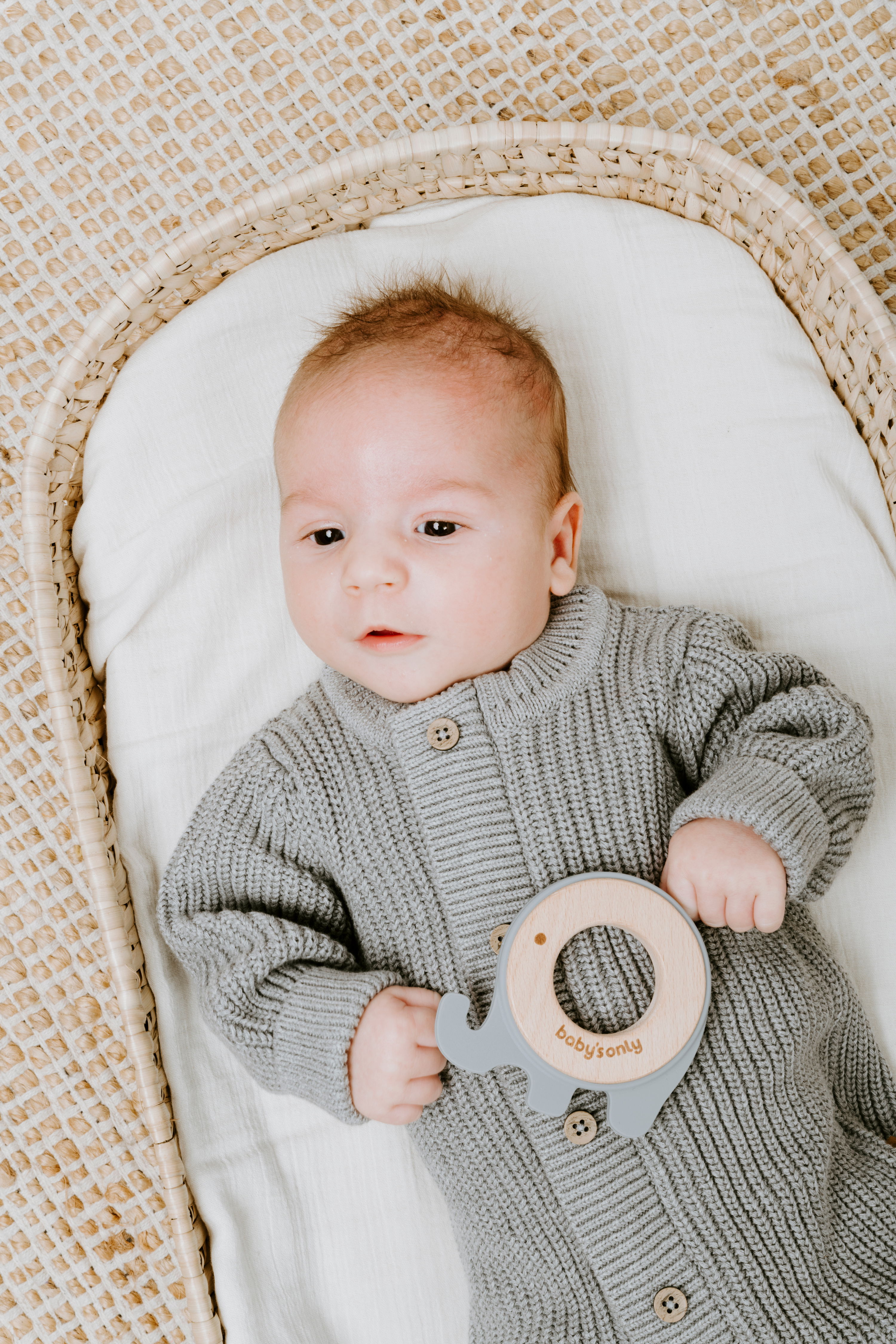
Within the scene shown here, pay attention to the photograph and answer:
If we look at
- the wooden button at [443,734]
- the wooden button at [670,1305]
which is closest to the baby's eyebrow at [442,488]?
the wooden button at [443,734]

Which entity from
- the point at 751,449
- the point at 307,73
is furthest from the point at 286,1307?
the point at 307,73

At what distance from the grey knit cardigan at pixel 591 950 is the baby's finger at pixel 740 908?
0.15 ft

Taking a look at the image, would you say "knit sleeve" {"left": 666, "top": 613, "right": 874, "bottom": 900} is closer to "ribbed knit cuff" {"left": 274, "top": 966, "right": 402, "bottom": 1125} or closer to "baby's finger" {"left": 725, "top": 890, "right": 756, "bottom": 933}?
"baby's finger" {"left": 725, "top": 890, "right": 756, "bottom": 933}

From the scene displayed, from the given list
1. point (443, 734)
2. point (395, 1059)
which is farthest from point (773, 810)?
point (395, 1059)

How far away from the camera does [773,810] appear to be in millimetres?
1053

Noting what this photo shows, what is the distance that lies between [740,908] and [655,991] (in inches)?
4.5

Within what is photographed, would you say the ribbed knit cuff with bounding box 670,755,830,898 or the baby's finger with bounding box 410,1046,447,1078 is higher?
the ribbed knit cuff with bounding box 670,755,830,898

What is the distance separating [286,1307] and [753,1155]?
1.83 feet

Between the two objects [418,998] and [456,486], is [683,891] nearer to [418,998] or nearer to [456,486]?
[418,998]

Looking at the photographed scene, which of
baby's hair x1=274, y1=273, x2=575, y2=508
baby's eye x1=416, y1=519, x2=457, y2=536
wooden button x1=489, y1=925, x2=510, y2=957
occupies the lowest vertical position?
wooden button x1=489, y1=925, x2=510, y2=957

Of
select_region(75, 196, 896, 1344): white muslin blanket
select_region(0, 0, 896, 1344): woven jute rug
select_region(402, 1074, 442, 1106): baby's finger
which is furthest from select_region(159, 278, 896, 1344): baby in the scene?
select_region(0, 0, 896, 1344): woven jute rug

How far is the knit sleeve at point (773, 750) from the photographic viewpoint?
1063 mm

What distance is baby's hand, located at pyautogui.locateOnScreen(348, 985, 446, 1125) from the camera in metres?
1.07

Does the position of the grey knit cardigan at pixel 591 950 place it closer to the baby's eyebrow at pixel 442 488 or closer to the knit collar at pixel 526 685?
the knit collar at pixel 526 685
